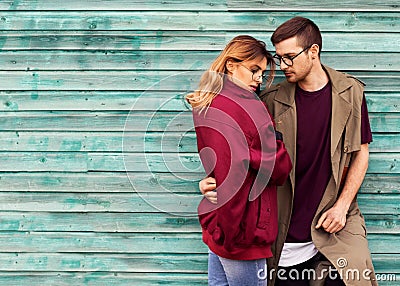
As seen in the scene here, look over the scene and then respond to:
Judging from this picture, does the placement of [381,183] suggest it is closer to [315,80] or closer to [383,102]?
[383,102]

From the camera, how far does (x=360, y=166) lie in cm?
318

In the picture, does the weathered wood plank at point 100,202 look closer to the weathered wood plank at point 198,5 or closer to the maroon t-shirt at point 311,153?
the maroon t-shirt at point 311,153

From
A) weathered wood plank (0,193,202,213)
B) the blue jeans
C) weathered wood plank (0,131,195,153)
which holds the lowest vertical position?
the blue jeans

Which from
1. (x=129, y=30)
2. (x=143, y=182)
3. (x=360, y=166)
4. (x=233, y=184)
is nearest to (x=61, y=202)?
(x=143, y=182)

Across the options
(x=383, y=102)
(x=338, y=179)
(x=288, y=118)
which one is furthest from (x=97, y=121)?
(x=383, y=102)

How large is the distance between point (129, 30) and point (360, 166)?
1419 mm

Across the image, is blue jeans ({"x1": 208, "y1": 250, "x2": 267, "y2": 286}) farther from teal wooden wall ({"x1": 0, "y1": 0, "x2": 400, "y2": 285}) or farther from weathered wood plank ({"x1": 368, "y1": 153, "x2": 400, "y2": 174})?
weathered wood plank ({"x1": 368, "y1": 153, "x2": 400, "y2": 174})

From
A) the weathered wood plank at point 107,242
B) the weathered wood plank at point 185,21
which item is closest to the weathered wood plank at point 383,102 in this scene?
the weathered wood plank at point 185,21

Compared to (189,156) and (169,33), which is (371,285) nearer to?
(189,156)

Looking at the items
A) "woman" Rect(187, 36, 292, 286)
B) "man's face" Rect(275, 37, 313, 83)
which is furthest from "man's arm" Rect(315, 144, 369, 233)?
"man's face" Rect(275, 37, 313, 83)

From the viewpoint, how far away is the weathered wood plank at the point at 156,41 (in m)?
3.53

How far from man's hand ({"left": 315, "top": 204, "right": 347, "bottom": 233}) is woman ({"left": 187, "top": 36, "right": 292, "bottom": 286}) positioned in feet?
1.10

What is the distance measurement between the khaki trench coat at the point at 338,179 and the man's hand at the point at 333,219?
0.10 feet

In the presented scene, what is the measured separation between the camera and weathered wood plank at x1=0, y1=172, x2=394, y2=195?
11.9 feet
